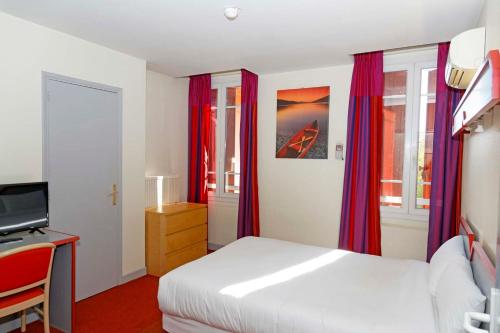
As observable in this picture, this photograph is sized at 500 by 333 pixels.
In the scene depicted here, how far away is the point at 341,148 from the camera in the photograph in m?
4.11

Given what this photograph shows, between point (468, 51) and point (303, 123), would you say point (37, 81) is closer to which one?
point (303, 123)

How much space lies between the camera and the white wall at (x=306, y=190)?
3822 mm

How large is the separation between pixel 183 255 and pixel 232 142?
→ 5.86 feet

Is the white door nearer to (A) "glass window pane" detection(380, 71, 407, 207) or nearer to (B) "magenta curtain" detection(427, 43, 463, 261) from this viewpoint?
(A) "glass window pane" detection(380, 71, 407, 207)

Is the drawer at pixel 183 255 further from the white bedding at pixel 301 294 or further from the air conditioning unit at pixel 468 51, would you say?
the air conditioning unit at pixel 468 51

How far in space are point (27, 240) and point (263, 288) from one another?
191 centimetres

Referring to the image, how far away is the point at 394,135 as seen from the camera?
380 cm

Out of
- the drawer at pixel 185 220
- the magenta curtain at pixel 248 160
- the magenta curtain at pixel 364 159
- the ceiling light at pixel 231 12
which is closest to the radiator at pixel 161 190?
the drawer at pixel 185 220

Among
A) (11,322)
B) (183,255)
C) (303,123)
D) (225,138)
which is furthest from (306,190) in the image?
(11,322)

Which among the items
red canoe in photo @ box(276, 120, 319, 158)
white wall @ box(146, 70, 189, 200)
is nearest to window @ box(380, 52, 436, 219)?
red canoe in photo @ box(276, 120, 319, 158)

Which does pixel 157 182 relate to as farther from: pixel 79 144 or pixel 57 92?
pixel 57 92

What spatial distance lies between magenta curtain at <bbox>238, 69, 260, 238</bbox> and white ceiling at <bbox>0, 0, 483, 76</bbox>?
0.74 meters

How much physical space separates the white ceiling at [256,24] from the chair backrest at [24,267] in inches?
73.4

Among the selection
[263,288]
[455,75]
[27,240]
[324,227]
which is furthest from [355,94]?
[27,240]
